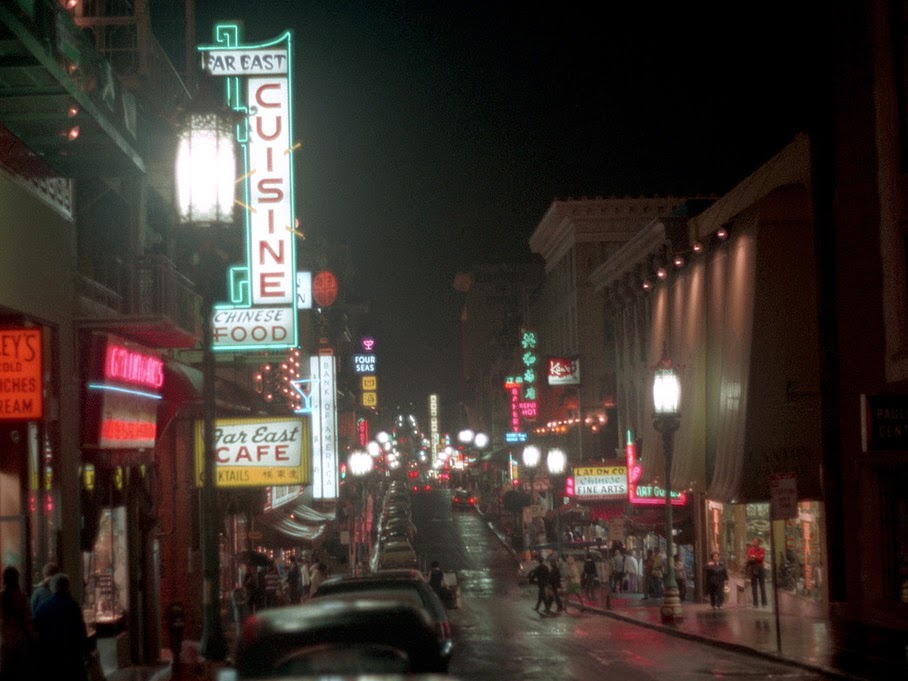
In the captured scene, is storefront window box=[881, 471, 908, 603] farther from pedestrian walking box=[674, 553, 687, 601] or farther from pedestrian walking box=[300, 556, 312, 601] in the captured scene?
pedestrian walking box=[300, 556, 312, 601]

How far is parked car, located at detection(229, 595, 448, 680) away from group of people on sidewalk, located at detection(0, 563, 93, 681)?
3868 mm

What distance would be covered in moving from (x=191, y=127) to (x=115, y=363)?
15.5 ft

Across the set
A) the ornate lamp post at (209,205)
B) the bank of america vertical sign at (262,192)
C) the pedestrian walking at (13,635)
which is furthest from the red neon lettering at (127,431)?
the pedestrian walking at (13,635)

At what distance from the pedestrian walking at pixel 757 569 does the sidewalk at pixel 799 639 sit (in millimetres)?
534

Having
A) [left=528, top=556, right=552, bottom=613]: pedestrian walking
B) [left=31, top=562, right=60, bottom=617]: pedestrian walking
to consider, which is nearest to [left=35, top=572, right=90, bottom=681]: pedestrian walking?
[left=31, top=562, right=60, bottom=617]: pedestrian walking

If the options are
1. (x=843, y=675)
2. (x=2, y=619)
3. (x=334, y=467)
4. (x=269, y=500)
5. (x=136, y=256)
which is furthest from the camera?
(x=334, y=467)

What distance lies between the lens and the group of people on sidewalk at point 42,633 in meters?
13.2

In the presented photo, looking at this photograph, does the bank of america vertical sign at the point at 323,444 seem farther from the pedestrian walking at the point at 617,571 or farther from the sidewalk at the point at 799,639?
the sidewalk at the point at 799,639

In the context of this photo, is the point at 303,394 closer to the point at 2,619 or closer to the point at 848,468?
the point at 848,468

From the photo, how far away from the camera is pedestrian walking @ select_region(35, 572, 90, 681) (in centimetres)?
1426

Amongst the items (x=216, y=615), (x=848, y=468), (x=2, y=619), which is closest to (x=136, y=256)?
(x=216, y=615)

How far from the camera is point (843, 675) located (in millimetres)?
19188

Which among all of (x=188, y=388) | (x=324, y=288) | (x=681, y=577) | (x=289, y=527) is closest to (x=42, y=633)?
(x=188, y=388)

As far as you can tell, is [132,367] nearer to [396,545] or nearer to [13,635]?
[13,635]
